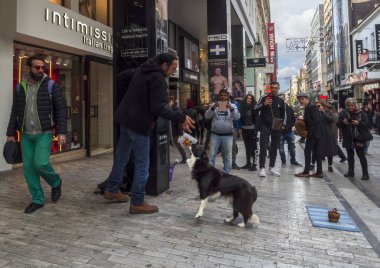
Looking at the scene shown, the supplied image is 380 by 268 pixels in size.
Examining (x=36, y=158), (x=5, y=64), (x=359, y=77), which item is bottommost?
(x=36, y=158)

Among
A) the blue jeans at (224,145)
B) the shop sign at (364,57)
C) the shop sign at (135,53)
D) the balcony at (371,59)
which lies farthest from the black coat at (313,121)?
the shop sign at (364,57)

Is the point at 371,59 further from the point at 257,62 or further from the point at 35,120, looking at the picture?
the point at 35,120

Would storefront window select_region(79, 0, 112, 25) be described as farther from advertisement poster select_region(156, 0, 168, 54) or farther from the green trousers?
the green trousers

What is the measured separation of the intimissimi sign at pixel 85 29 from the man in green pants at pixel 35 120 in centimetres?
392

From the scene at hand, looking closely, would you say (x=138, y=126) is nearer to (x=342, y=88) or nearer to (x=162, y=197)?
(x=162, y=197)

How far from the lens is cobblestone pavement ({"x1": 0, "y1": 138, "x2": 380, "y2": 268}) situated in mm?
3354

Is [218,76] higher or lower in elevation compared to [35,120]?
higher

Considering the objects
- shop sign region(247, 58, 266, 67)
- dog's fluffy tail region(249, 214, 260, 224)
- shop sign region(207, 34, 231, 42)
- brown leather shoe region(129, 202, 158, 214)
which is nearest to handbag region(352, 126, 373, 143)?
dog's fluffy tail region(249, 214, 260, 224)

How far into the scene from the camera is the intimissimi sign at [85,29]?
828 centimetres

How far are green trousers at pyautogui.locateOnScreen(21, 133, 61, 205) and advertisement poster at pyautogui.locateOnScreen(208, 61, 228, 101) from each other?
10.1 meters

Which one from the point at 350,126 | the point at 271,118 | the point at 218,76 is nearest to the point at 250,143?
the point at 271,118

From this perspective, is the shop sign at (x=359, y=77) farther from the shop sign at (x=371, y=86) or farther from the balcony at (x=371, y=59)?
the shop sign at (x=371, y=86)

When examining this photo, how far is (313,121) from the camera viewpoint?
800cm

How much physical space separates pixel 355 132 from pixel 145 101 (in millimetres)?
5609
